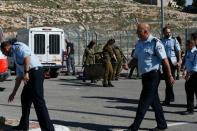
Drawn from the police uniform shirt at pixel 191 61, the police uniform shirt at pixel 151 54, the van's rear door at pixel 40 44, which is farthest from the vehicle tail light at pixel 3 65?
the van's rear door at pixel 40 44

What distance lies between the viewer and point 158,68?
1126 centimetres

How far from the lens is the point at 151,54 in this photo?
1120 cm

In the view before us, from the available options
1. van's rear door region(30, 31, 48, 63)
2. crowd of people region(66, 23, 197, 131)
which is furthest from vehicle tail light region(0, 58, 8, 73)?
van's rear door region(30, 31, 48, 63)

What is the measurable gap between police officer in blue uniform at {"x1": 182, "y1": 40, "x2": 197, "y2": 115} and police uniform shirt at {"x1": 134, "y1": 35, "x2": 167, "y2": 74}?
107 inches

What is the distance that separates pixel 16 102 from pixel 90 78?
21.7ft

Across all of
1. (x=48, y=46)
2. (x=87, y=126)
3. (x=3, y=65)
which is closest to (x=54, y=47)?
(x=48, y=46)

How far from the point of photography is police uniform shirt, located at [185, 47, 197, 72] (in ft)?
45.6

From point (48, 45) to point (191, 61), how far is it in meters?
14.4

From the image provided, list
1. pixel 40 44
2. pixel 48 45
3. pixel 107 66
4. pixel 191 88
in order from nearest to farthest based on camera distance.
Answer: pixel 191 88, pixel 107 66, pixel 40 44, pixel 48 45

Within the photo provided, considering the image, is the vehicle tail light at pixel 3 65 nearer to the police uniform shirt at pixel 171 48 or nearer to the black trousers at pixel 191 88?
the police uniform shirt at pixel 171 48

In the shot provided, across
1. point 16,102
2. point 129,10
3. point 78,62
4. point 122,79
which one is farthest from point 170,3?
point 16,102

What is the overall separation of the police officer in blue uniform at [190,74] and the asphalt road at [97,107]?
31cm

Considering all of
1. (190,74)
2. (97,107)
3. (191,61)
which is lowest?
(97,107)

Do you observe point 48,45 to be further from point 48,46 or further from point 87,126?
point 87,126
